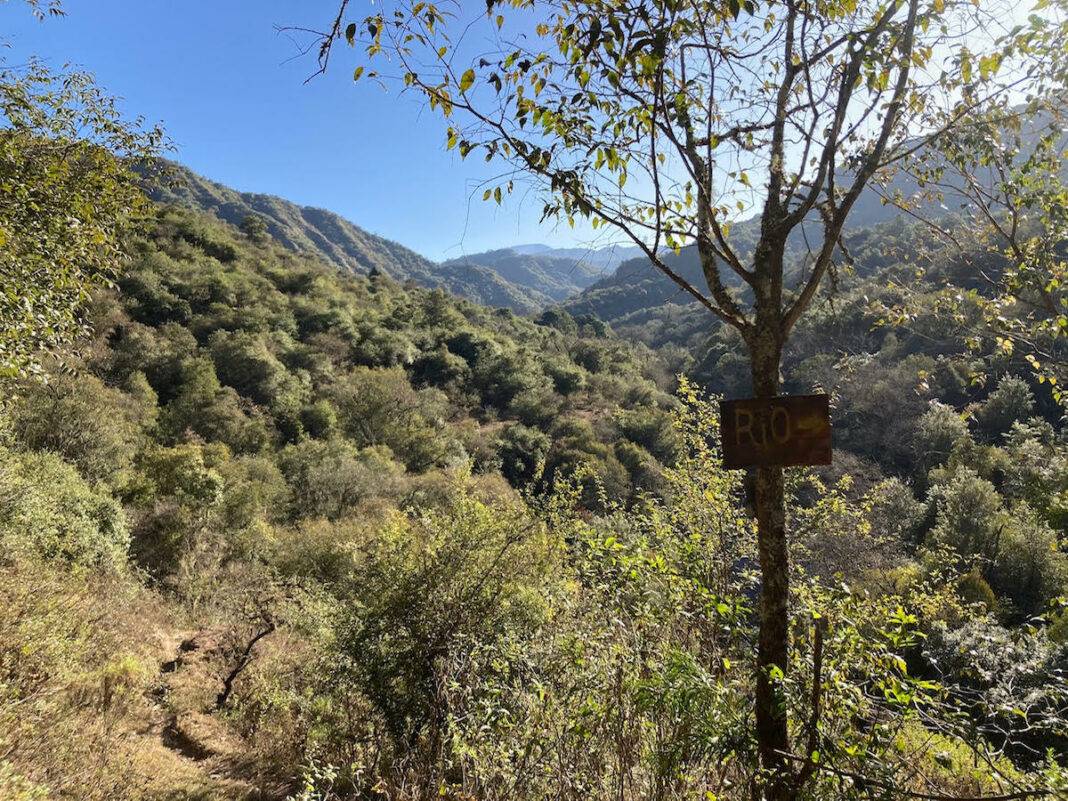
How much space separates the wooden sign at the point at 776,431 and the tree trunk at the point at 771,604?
0.24 feet

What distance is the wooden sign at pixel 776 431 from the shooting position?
5.62ft

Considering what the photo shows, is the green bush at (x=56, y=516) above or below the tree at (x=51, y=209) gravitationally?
below

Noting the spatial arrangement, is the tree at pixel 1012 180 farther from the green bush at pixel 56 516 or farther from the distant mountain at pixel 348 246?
the distant mountain at pixel 348 246

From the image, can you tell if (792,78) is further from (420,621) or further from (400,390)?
(400,390)

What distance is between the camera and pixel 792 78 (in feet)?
6.59

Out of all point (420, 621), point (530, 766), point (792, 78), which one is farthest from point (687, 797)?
point (420, 621)

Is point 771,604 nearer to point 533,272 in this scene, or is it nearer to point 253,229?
point 253,229

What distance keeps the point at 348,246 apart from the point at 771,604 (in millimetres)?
117962

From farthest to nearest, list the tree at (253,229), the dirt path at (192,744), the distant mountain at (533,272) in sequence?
the distant mountain at (533,272) < the tree at (253,229) < the dirt path at (192,744)

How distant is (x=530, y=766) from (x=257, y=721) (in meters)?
7.43

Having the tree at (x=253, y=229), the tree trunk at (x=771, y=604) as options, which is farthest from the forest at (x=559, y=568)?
the tree at (x=253, y=229)

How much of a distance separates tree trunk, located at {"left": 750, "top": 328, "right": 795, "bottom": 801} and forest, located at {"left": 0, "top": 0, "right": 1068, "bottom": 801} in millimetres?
13

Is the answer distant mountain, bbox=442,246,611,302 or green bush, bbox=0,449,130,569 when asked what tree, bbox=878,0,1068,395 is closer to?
green bush, bbox=0,449,130,569

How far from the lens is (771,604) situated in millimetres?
1794
